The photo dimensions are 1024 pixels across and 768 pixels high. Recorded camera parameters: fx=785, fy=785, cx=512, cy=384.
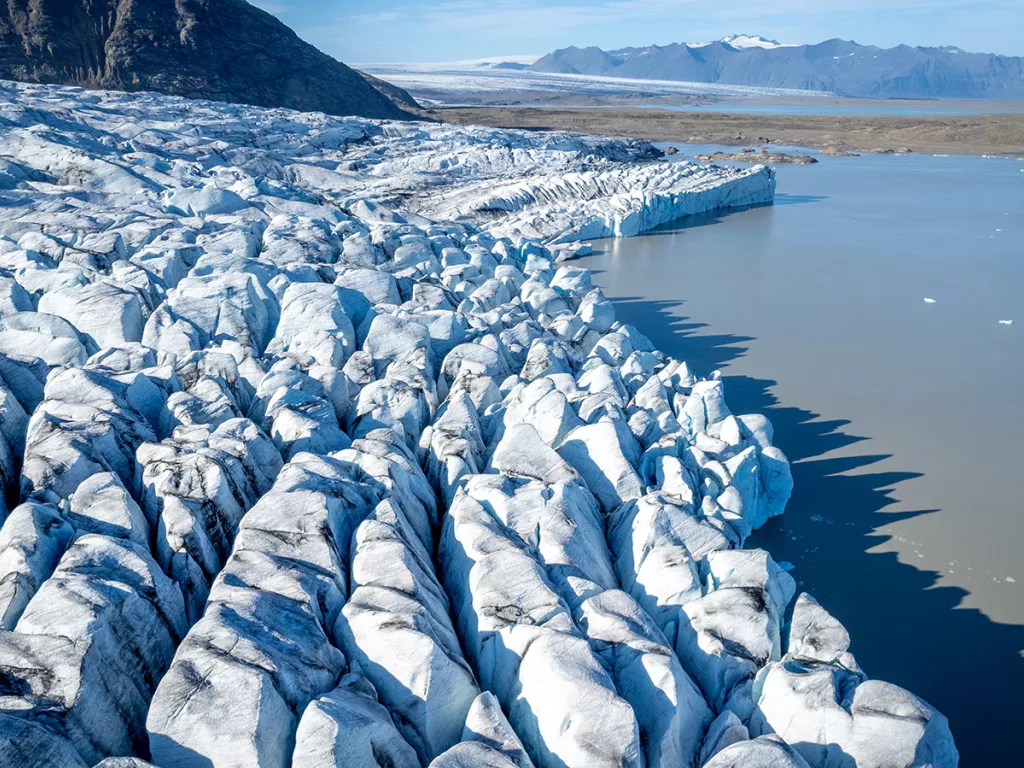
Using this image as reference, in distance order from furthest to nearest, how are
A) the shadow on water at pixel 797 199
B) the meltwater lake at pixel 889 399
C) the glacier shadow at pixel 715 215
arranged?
the shadow on water at pixel 797 199
the glacier shadow at pixel 715 215
the meltwater lake at pixel 889 399

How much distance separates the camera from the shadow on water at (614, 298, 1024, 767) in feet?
15.5

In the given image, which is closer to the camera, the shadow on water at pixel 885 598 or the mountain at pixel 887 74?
the shadow on water at pixel 885 598

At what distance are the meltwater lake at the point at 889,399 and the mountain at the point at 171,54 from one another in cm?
2823

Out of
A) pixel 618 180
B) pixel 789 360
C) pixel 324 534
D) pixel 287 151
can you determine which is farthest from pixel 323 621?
pixel 287 151

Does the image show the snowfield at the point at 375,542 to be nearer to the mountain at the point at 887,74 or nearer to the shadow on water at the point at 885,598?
the shadow on water at the point at 885,598

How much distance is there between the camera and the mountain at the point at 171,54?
37.1 m

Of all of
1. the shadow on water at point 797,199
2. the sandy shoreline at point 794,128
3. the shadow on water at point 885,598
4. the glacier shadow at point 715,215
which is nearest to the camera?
the shadow on water at point 885,598

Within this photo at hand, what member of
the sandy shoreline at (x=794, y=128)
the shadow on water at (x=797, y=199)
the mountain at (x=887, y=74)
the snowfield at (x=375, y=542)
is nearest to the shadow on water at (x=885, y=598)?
the snowfield at (x=375, y=542)

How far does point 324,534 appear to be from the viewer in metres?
4.32

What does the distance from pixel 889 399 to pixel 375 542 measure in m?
6.89

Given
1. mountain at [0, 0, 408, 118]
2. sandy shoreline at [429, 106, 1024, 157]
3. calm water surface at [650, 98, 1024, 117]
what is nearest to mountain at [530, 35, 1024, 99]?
calm water surface at [650, 98, 1024, 117]

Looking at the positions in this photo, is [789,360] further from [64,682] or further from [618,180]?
[618,180]

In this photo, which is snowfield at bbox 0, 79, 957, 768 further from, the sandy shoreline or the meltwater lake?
the sandy shoreline

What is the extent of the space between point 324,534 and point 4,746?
1.82m
